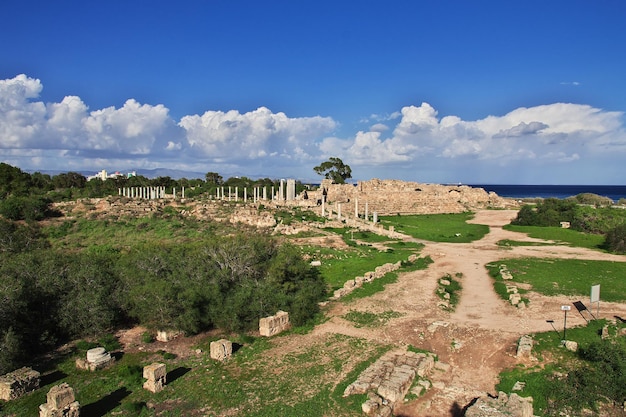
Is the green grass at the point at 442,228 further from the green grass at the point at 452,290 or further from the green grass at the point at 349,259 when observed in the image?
the green grass at the point at 452,290

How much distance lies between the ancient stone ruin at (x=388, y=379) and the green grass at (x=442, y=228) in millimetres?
25731

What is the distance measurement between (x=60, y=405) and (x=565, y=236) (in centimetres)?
3991

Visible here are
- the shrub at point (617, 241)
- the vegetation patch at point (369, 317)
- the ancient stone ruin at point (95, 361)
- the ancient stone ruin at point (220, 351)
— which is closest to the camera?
the ancient stone ruin at point (95, 361)

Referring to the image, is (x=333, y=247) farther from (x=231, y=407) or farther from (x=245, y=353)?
(x=231, y=407)

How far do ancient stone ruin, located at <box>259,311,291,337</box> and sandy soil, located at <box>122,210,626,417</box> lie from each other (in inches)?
22.4

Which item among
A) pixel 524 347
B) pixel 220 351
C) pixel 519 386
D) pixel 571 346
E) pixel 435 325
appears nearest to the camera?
pixel 519 386

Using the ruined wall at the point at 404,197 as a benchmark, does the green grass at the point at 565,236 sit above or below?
below

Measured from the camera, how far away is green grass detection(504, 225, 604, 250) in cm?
3366

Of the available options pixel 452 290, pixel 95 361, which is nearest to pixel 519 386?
pixel 452 290

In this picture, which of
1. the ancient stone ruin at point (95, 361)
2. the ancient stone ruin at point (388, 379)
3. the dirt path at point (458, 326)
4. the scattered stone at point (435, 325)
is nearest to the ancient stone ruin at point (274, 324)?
the dirt path at point (458, 326)

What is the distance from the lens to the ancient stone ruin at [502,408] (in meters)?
8.80

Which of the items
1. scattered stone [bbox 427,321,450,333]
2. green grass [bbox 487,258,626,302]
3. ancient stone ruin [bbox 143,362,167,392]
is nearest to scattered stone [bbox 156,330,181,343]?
ancient stone ruin [bbox 143,362,167,392]

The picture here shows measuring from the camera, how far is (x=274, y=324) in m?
14.9

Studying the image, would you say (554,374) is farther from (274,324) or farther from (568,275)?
(568,275)
